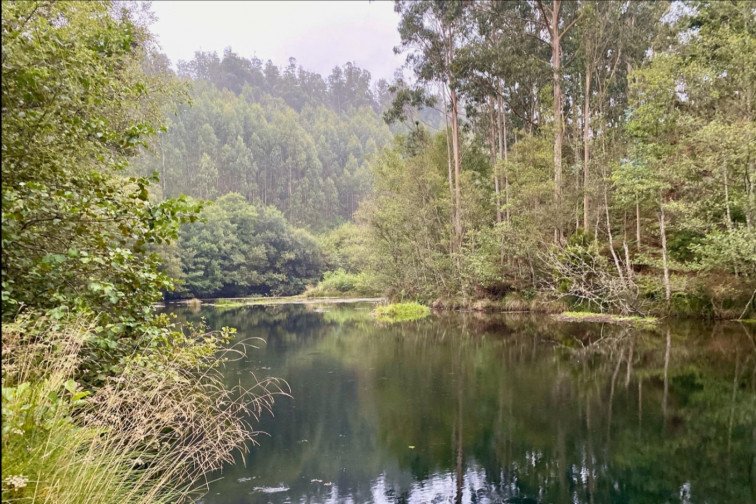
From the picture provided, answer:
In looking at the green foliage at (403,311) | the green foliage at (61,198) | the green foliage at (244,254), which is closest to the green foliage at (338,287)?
the green foliage at (244,254)

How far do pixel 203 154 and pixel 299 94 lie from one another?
163 feet

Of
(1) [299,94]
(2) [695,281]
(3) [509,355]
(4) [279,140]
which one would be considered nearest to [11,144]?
(3) [509,355]

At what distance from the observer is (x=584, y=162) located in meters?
22.8

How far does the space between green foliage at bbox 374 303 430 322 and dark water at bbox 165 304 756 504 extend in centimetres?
1071

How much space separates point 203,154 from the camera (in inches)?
2616

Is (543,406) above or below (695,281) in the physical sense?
below

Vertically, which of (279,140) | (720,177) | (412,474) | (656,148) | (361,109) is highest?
(361,109)

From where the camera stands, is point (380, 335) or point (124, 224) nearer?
point (124, 224)

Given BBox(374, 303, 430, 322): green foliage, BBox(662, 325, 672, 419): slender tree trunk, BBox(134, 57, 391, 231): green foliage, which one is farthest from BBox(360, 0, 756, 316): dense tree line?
BBox(134, 57, 391, 231): green foliage

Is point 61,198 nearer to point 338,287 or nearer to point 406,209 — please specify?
point 406,209

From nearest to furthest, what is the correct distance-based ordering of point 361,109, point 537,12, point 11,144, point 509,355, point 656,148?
point 11,144 < point 509,355 < point 656,148 < point 537,12 < point 361,109

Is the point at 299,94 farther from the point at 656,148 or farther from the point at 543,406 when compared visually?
the point at 543,406

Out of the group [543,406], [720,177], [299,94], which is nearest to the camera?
[543,406]

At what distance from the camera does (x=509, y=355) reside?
13648mm
